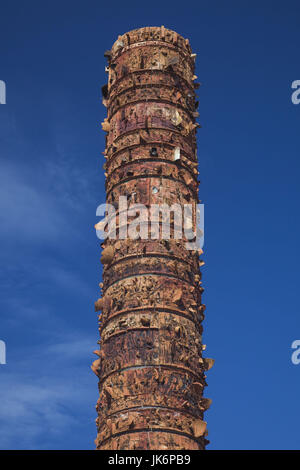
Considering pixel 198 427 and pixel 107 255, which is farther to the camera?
pixel 107 255

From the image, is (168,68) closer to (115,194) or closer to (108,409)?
(115,194)

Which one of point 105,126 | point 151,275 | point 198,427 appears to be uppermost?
point 105,126

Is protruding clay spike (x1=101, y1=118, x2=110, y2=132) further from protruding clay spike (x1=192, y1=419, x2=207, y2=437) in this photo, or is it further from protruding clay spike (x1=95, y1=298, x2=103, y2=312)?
protruding clay spike (x1=192, y1=419, x2=207, y2=437)

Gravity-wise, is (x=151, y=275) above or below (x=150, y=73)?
below

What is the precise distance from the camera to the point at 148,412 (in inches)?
447

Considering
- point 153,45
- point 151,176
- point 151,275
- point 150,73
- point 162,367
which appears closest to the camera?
point 162,367

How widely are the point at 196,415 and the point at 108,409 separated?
1433 millimetres

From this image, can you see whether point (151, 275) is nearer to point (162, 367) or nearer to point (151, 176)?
point (162, 367)
